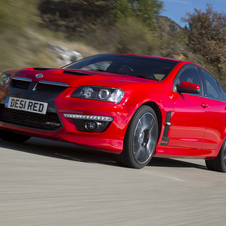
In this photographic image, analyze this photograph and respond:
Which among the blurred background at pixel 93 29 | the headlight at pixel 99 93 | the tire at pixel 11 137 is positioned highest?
the blurred background at pixel 93 29

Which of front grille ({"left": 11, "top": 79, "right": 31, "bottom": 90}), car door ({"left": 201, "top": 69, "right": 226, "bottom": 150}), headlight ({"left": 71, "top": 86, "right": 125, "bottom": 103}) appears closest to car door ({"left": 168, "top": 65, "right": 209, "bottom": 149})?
car door ({"left": 201, "top": 69, "right": 226, "bottom": 150})

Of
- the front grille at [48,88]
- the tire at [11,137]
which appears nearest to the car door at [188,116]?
the front grille at [48,88]

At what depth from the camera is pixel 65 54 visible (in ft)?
51.7

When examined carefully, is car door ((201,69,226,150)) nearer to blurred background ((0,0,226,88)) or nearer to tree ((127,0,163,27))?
blurred background ((0,0,226,88))

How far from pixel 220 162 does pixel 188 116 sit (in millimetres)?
1567

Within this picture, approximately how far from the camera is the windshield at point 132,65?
577 cm

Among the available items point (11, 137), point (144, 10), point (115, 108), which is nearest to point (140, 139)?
point (115, 108)

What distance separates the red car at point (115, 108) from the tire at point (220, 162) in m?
0.94

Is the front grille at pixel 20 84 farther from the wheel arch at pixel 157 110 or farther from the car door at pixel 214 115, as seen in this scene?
the car door at pixel 214 115

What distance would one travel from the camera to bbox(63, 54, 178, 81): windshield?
18.9 feet

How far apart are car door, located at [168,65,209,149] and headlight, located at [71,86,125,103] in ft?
3.38

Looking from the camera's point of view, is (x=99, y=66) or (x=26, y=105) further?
(x=99, y=66)

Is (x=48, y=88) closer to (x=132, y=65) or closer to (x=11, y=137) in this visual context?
(x=11, y=137)

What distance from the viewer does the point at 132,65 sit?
19.5ft
